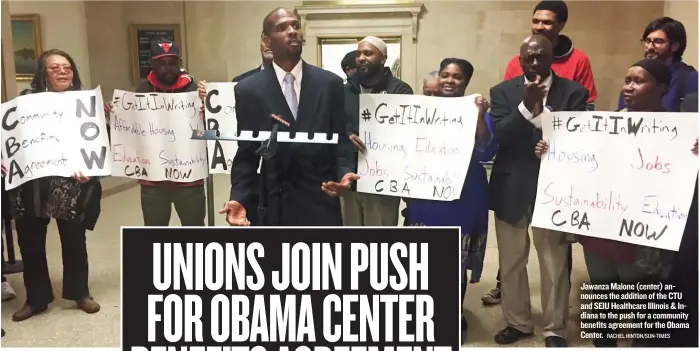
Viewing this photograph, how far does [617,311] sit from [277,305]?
33.4 inches

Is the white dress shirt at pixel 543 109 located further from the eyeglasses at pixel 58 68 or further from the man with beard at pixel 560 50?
the eyeglasses at pixel 58 68

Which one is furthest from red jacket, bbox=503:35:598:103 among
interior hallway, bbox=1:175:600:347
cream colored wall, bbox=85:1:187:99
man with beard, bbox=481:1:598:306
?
cream colored wall, bbox=85:1:187:99

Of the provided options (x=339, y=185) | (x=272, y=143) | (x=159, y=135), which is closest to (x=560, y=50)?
(x=339, y=185)

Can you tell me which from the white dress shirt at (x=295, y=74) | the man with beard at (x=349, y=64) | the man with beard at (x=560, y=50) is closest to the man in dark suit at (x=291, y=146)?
the white dress shirt at (x=295, y=74)

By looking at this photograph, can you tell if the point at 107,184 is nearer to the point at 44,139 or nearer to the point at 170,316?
the point at 44,139

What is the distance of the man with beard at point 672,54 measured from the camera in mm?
1303

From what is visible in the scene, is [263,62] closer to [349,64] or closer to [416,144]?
[349,64]

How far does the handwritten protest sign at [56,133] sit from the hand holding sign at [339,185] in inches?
24.4

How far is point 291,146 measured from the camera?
1314 millimetres

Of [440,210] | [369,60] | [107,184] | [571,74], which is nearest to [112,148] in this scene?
[107,184]

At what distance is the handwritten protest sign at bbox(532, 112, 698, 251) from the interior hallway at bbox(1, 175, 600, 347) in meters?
0.14

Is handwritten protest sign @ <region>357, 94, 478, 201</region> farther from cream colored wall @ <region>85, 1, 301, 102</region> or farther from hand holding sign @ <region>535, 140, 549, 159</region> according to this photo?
cream colored wall @ <region>85, 1, 301, 102</region>

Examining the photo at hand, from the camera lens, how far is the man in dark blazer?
1.38 metres

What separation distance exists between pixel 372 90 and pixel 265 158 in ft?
1.11
